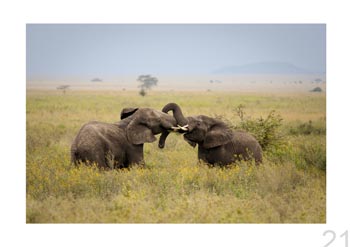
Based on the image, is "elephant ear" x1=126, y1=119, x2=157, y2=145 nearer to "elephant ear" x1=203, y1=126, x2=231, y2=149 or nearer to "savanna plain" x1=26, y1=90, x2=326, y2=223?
"savanna plain" x1=26, y1=90, x2=326, y2=223

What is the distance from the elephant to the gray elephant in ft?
1.03

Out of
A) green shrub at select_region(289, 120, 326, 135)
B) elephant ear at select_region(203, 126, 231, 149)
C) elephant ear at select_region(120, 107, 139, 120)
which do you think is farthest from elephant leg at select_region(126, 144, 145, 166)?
green shrub at select_region(289, 120, 326, 135)

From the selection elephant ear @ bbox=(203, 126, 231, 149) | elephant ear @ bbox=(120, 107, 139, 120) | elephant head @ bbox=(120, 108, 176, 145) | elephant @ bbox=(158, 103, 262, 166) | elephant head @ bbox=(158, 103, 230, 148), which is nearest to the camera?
elephant head @ bbox=(158, 103, 230, 148)

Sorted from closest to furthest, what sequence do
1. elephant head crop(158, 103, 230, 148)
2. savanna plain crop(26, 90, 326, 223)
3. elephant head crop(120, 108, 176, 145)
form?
savanna plain crop(26, 90, 326, 223)
elephant head crop(158, 103, 230, 148)
elephant head crop(120, 108, 176, 145)

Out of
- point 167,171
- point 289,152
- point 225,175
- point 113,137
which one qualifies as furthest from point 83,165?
point 289,152

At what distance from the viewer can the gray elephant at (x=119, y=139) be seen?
11852mm

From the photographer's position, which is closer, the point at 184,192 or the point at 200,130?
the point at 184,192

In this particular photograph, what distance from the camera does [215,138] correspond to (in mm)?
12766

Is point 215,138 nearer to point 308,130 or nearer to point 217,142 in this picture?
point 217,142

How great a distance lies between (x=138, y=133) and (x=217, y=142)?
1973 mm

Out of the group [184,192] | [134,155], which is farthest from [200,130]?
[184,192]

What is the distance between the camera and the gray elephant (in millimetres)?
11852

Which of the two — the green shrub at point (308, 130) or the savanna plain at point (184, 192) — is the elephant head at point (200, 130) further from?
the green shrub at point (308, 130)

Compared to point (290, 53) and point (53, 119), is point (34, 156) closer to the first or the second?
point (53, 119)
